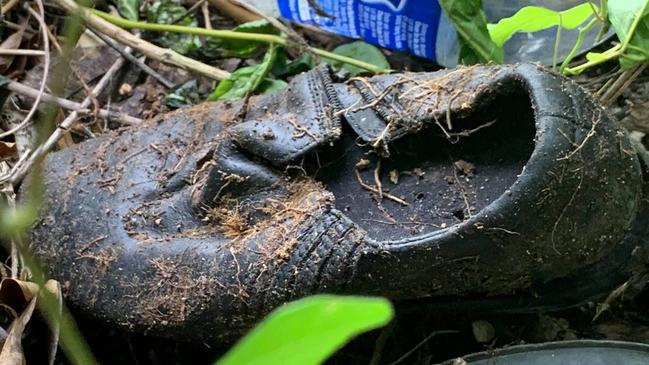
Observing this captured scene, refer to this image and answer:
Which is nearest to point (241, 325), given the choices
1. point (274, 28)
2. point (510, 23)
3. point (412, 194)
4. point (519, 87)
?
point (412, 194)

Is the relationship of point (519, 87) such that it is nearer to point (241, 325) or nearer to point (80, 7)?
point (241, 325)

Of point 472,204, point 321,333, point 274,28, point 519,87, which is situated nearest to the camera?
point 321,333

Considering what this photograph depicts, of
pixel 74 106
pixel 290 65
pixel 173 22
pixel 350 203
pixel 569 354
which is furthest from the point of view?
pixel 173 22

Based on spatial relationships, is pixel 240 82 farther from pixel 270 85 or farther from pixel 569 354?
pixel 569 354

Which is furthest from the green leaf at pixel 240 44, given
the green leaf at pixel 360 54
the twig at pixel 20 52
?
the twig at pixel 20 52

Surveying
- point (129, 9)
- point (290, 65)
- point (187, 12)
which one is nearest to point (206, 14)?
point (187, 12)

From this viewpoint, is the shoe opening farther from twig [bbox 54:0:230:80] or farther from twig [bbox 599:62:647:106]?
twig [bbox 54:0:230:80]

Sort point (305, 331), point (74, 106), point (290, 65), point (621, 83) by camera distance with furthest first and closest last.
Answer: point (290, 65), point (74, 106), point (621, 83), point (305, 331)
